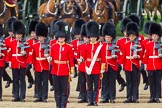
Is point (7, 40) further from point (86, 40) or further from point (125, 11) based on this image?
point (125, 11)

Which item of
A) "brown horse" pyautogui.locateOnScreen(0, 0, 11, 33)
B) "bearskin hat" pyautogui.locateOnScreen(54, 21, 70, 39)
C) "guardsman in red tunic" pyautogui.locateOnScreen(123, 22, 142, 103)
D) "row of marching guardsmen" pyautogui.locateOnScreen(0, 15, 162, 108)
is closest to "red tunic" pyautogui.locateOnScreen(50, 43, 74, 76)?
"bearskin hat" pyautogui.locateOnScreen(54, 21, 70, 39)

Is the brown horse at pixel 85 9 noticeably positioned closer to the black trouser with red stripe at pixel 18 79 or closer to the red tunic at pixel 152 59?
the black trouser with red stripe at pixel 18 79

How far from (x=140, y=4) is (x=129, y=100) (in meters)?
12.0

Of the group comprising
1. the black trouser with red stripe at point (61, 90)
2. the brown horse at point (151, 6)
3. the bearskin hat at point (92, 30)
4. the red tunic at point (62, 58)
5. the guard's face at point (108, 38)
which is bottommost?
the black trouser with red stripe at point (61, 90)

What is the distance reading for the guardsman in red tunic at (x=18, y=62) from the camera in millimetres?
21312

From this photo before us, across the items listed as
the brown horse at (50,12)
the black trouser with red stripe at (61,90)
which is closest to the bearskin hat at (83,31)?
the black trouser with red stripe at (61,90)

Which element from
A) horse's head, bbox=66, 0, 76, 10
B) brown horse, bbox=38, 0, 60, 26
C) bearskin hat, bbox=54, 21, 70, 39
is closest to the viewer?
bearskin hat, bbox=54, 21, 70, 39

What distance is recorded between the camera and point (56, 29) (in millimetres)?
19688

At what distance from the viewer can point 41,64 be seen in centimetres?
2125

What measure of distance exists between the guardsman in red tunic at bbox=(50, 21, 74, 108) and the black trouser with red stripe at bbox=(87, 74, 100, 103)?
3.11ft

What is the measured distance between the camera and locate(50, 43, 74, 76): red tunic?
19.4 metres

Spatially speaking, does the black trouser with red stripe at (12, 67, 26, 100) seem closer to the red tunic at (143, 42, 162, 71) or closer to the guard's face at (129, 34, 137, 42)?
the guard's face at (129, 34, 137, 42)

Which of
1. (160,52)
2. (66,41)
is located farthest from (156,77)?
(66,41)

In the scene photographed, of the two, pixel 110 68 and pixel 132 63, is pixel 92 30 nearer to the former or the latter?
pixel 110 68
